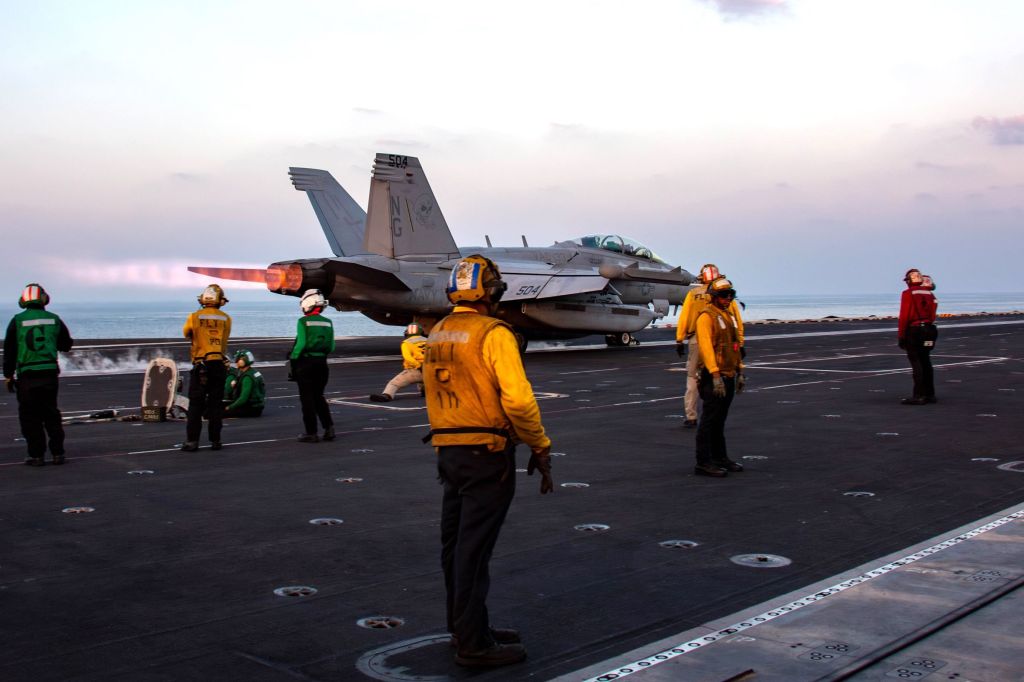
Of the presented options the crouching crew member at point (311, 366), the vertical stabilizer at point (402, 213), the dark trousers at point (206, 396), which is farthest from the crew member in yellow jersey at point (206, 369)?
the vertical stabilizer at point (402, 213)

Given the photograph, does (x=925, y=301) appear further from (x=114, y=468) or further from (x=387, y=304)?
(x=387, y=304)

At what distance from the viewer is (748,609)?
5723mm

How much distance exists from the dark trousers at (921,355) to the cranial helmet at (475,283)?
1333 cm

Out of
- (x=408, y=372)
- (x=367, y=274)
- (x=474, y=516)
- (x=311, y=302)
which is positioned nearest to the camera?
(x=474, y=516)

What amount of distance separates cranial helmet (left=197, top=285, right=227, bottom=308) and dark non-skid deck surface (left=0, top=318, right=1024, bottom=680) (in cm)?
196

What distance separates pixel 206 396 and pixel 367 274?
14893 mm

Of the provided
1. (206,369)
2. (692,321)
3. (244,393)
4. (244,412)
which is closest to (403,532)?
(206,369)

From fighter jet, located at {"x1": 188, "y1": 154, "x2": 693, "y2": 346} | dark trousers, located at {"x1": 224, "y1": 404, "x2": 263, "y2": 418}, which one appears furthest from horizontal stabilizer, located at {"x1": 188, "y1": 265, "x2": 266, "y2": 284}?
dark trousers, located at {"x1": 224, "y1": 404, "x2": 263, "y2": 418}

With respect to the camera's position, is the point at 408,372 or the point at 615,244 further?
the point at 615,244

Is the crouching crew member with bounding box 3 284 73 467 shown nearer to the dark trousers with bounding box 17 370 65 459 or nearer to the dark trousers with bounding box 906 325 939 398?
the dark trousers with bounding box 17 370 65 459

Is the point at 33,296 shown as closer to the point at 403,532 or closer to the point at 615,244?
the point at 403,532

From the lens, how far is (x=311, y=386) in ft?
43.3

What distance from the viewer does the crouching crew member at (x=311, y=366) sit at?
13156 mm

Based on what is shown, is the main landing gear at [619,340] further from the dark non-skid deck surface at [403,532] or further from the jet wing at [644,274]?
the dark non-skid deck surface at [403,532]
